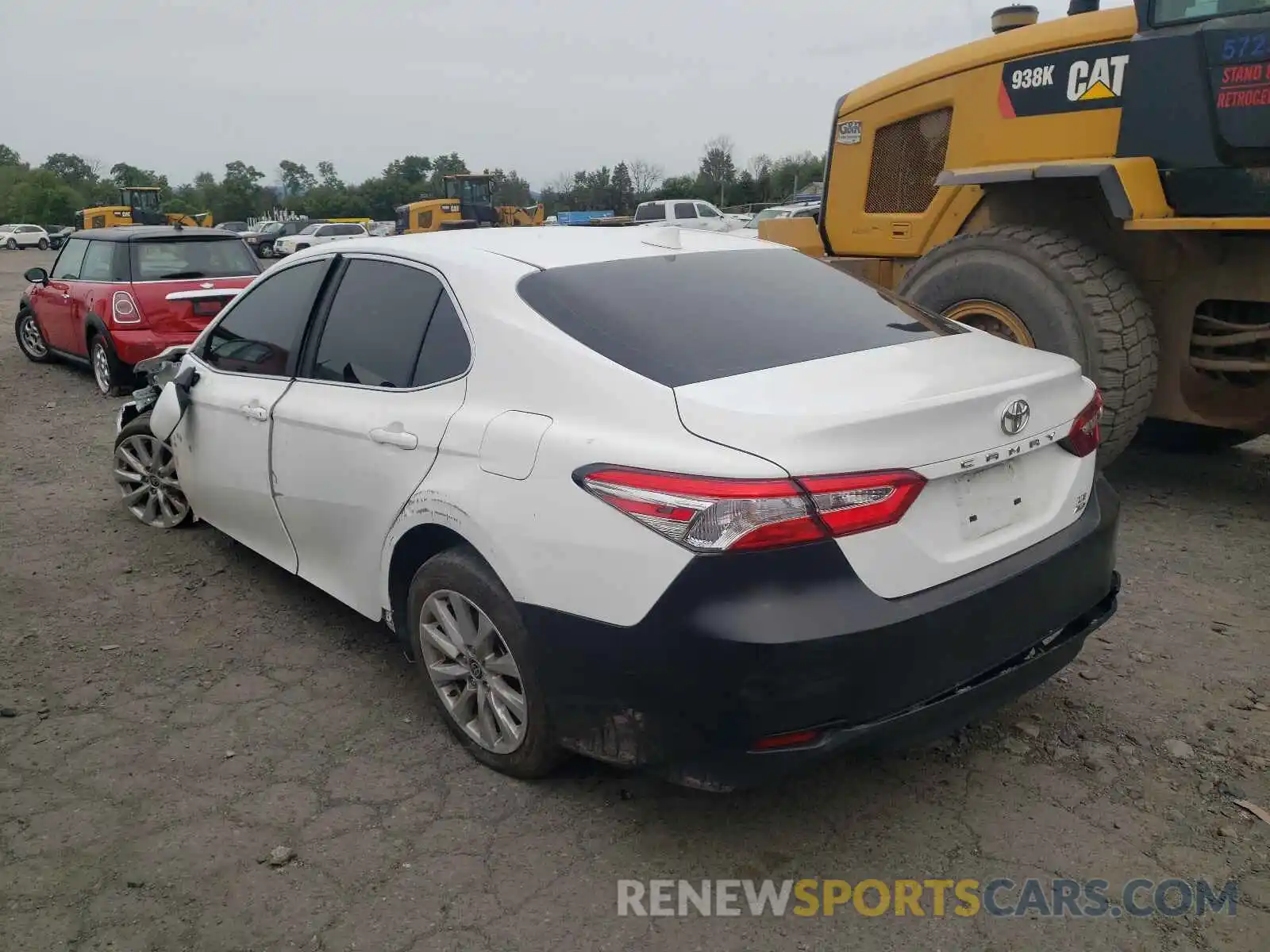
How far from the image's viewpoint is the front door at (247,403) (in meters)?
3.80

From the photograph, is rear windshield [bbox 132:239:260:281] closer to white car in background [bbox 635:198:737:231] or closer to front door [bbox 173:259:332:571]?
front door [bbox 173:259:332:571]

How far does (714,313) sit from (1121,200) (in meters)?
2.74

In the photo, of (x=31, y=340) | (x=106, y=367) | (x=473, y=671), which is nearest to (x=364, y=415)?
(x=473, y=671)

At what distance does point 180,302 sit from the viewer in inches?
339

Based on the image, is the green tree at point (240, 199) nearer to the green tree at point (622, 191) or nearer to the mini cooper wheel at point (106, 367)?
the green tree at point (622, 191)

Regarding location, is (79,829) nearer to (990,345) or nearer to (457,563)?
(457,563)

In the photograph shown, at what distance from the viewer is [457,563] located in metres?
2.79

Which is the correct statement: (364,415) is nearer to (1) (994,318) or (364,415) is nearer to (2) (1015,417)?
(2) (1015,417)

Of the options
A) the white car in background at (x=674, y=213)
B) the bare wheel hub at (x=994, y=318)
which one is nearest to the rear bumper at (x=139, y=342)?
the bare wheel hub at (x=994, y=318)

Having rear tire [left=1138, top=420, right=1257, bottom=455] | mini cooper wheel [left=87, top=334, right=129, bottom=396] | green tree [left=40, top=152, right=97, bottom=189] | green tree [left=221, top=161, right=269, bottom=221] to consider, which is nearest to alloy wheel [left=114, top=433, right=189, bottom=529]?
mini cooper wheel [left=87, top=334, right=129, bottom=396]

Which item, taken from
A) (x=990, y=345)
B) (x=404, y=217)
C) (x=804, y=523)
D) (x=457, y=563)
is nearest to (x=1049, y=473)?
(x=990, y=345)

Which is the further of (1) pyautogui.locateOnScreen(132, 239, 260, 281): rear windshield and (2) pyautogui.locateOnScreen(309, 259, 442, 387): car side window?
(1) pyautogui.locateOnScreen(132, 239, 260, 281): rear windshield

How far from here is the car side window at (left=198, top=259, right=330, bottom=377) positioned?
12.4ft

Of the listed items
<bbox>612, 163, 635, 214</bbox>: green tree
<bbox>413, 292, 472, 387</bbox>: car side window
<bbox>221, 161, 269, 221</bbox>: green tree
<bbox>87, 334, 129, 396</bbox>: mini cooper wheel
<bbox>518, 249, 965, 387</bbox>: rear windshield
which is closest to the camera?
<bbox>518, 249, 965, 387</bbox>: rear windshield
